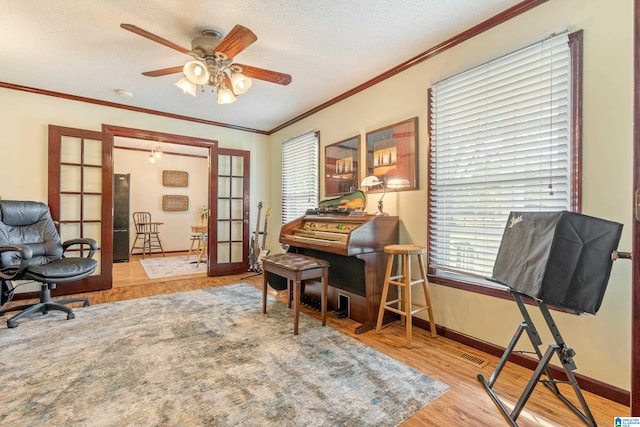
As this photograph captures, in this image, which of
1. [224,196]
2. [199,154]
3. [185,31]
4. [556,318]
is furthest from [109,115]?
[556,318]

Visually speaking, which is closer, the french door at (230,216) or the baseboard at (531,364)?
the baseboard at (531,364)

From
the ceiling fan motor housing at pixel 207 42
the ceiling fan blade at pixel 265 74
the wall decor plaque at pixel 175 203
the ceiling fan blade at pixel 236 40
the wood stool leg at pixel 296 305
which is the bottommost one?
the wood stool leg at pixel 296 305

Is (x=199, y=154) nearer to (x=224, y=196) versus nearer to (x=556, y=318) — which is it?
(x=224, y=196)

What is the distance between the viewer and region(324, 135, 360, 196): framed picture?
3.50 m

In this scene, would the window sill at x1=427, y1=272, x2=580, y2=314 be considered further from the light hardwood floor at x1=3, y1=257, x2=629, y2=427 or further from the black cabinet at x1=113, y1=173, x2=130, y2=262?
the black cabinet at x1=113, y1=173, x2=130, y2=262

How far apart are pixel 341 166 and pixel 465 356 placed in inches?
94.6

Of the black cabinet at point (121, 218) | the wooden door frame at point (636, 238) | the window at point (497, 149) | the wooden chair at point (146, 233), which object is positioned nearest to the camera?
A: the wooden door frame at point (636, 238)

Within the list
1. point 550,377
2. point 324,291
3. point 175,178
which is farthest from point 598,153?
point 175,178

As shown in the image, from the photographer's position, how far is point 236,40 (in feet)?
6.76

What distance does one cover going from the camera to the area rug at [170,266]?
4984 millimetres

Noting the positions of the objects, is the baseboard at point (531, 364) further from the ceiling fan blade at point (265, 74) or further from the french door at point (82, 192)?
the french door at point (82, 192)

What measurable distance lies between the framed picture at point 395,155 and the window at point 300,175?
1118 mm

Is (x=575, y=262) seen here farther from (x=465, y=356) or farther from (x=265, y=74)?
(x=265, y=74)

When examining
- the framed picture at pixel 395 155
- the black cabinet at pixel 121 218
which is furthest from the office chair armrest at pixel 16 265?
the black cabinet at pixel 121 218
